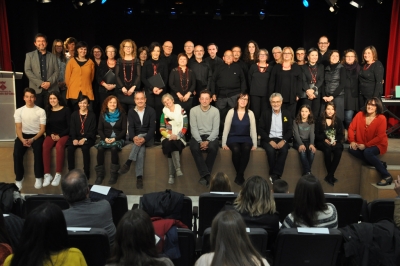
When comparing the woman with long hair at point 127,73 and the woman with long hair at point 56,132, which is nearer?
the woman with long hair at point 56,132

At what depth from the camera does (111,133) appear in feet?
17.9

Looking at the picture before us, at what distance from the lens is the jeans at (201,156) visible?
528cm

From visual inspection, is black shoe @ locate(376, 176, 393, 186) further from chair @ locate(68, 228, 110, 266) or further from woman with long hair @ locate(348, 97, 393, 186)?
chair @ locate(68, 228, 110, 266)

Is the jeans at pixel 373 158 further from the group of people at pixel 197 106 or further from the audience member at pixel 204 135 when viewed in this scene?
the audience member at pixel 204 135

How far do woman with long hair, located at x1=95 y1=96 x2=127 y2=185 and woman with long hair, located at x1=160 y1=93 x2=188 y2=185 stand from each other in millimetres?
510

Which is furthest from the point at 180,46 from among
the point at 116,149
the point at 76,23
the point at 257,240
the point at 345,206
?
the point at 257,240

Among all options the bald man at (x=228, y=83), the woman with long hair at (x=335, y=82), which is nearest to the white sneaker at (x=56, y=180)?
the bald man at (x=228, y=83)

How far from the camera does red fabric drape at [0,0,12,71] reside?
7484mm

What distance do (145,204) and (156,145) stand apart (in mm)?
2844

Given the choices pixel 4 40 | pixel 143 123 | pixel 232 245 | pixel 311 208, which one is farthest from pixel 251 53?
pixel 232 245

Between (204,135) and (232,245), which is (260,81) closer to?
(204,135)

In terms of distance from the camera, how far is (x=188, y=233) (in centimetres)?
259

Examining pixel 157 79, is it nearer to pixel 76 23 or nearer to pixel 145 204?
pixel 145 204

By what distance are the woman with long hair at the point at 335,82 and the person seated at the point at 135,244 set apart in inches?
172
